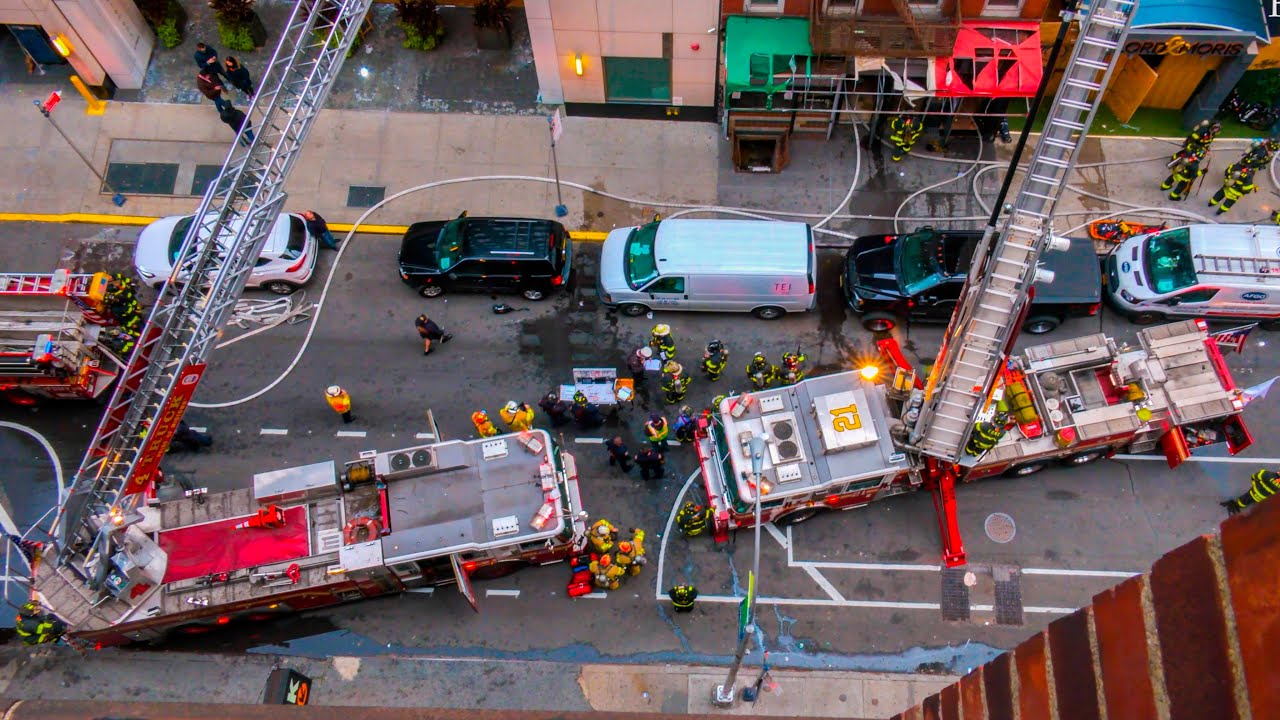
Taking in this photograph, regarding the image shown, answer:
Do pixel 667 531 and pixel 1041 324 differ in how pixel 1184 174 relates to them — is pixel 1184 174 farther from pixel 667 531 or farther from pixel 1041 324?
pixel 667 531

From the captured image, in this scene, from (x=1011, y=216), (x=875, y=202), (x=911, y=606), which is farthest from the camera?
(x=875, y=202)

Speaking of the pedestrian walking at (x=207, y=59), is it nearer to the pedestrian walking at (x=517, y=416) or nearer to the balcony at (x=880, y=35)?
the pedestrian walking at (x=517, y=416)

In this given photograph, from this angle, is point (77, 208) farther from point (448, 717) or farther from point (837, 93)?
point (448, 717)

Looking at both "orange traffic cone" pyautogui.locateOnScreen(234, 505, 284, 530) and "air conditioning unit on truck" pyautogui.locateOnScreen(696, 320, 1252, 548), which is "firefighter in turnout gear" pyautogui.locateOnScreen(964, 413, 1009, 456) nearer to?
"air conditioning unit on truck" pyautogui.locateOnScreen(696, 320, 1252, 548)

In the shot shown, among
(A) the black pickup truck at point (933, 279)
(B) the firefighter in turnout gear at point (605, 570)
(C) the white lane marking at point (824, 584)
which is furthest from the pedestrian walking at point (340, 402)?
(A) the black pickup truck at point (933, 279)

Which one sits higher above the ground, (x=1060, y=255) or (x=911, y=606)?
(x=1060, y=255)

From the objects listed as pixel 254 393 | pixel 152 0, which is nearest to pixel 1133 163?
pixel 254 393

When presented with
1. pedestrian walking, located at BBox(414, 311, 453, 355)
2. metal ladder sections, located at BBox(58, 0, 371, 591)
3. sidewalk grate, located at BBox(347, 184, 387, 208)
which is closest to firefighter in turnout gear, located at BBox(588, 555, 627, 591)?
pedestrian walking, located at BBox(414, 311, 453, 355)
